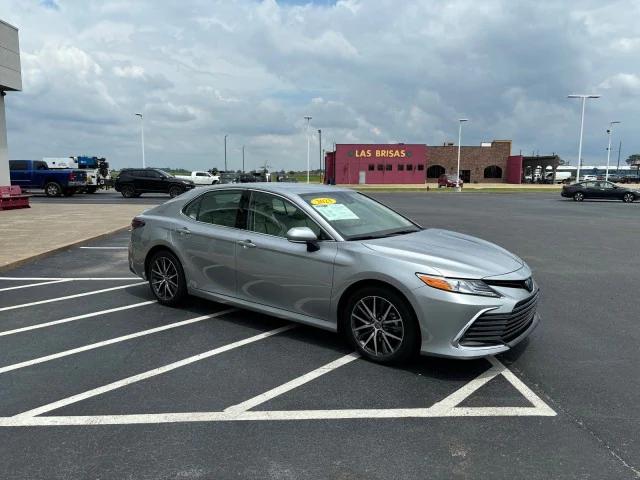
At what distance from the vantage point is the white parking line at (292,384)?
360 cm

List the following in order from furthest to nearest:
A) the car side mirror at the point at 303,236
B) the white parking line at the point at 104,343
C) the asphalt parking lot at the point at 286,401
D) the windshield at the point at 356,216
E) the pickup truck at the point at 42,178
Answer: the pickup truck at the point at 42,178 → the windshield at the point at 356,216 → the car side mirror at the point at 303,236 → the white parking line at the point at 104,343 → the asphalt parking lot at the point at 286,401

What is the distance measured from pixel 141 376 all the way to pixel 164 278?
2119 millimetres

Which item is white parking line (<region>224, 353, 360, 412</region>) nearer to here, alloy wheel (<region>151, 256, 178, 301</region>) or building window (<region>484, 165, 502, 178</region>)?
alloy wheel (<region>151, 256, 178, 301</region>)

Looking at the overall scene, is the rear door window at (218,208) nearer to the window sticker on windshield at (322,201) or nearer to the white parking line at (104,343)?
the window sticker on windshield at (322,201)

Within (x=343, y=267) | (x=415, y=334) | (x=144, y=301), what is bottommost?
(x=144, y=301)

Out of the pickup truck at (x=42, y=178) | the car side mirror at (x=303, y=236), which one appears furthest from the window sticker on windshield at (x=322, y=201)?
the pickup truck at (x=42, y=178)

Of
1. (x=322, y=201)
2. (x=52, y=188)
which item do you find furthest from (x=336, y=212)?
(x=52, y=188)

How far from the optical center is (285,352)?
4.64 metres

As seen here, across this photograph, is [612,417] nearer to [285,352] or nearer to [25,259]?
[285,352]

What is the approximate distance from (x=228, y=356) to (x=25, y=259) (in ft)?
21.2

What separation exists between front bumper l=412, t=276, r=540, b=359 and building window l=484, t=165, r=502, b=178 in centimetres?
7783

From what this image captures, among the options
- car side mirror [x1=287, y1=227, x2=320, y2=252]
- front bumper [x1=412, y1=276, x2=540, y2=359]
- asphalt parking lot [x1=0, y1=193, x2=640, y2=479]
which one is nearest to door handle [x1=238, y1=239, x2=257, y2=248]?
car side mirror [x1=287, y1=227, x2=320, y2=252]

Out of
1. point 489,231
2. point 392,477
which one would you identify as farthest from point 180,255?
point 489,231

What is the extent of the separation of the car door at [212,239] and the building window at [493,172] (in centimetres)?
7682
